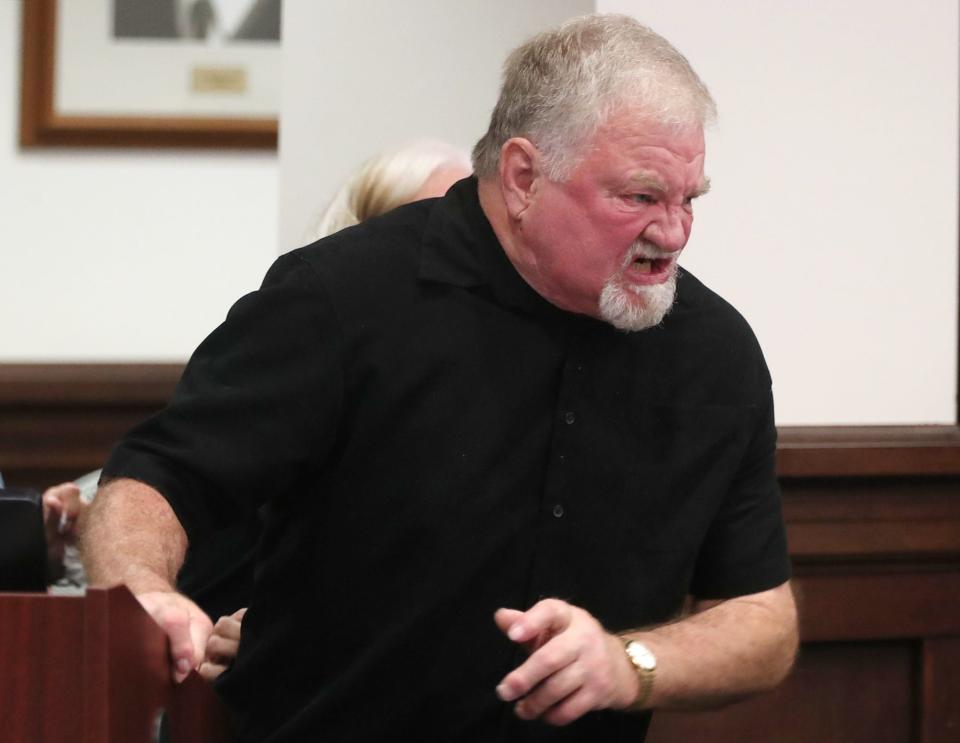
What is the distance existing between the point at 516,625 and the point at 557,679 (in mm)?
75

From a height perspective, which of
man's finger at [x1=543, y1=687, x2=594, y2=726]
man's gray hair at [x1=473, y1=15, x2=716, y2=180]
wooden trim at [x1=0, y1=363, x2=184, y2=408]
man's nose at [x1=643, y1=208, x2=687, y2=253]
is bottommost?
wooden trim at [x1=0, y1=363, x2=184, y2=408]

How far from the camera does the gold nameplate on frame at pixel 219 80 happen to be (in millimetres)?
2652

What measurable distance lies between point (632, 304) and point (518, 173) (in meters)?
0.21

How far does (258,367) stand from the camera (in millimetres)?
1482

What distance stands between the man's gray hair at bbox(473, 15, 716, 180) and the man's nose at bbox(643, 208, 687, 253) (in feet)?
0.31

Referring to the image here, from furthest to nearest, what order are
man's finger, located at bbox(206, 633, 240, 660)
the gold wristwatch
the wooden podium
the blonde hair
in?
1. the blonde hair
2. man's finger, located at bbox(206, 633, 240, 660)
3. the gold wristwatch
4. the wooden podium

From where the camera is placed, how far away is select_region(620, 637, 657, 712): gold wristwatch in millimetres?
1407

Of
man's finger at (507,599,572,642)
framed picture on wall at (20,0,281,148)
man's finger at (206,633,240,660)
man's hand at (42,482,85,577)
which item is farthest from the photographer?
framed picture on wall at (20,0,281,148)

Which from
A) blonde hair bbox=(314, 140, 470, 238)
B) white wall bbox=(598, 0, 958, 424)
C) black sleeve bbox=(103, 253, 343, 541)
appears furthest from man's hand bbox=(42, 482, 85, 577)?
white wall bbox=(598, 0, 958, 424)

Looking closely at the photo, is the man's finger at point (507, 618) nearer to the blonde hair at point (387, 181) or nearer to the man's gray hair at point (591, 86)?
the man's gray hair at point (591, 86)

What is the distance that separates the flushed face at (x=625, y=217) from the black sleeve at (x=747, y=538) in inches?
10.2

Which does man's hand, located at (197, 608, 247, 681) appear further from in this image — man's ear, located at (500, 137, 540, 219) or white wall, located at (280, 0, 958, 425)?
white wall, located at (280, 0, 958, 425)

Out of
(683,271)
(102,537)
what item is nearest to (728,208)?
(683,271)

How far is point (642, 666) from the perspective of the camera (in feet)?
4.65
